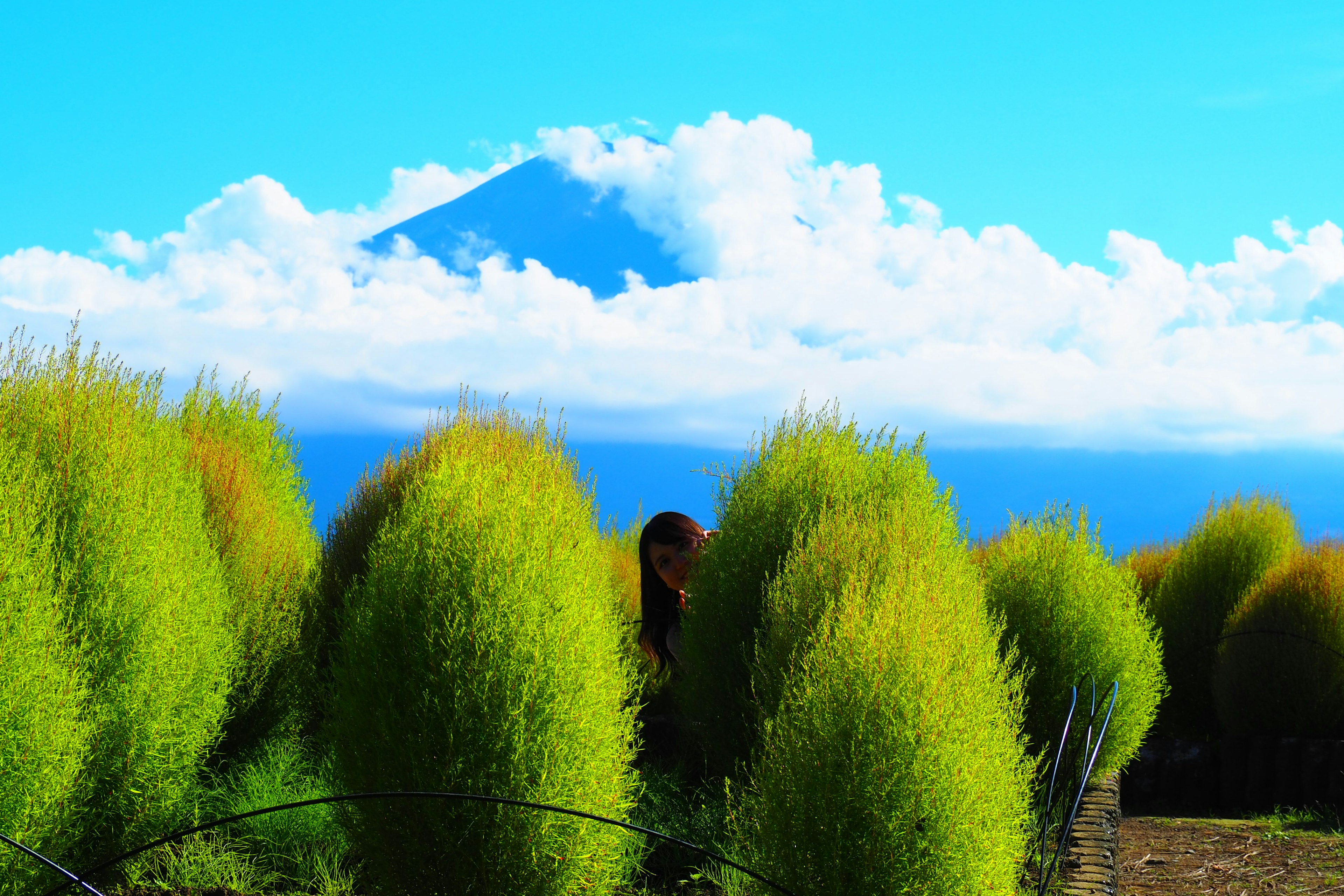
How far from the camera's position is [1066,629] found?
24.7ft

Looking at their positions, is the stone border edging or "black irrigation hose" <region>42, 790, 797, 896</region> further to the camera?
the stone border edging

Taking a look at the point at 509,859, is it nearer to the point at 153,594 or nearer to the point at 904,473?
the point at 153,594

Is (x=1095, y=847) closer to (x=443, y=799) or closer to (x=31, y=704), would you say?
(x=443, y=799)

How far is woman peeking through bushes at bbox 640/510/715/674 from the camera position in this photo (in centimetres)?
757

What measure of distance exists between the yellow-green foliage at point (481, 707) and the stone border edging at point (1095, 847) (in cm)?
285

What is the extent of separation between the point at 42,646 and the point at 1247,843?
8861mm

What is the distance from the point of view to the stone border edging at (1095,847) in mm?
5637

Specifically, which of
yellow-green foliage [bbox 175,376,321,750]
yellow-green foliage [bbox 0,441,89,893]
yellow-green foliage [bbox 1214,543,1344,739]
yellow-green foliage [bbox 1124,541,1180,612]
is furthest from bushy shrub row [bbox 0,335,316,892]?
yellow-green foliage [bbox 1124,541,1180,612]

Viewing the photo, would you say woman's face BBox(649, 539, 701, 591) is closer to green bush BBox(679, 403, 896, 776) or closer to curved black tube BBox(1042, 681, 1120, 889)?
green bush BBox(679, 403, 896, 776)

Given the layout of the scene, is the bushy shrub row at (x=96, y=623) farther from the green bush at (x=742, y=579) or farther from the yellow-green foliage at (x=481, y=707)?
the green bush at (x=742, y=579)

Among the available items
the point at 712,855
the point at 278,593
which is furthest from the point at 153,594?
the point at 712,855

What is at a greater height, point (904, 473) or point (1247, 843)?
point (904, 473)

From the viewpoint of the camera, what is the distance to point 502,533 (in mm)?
4434

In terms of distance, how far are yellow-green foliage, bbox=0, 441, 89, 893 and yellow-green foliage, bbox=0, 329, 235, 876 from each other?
0.26 ft
